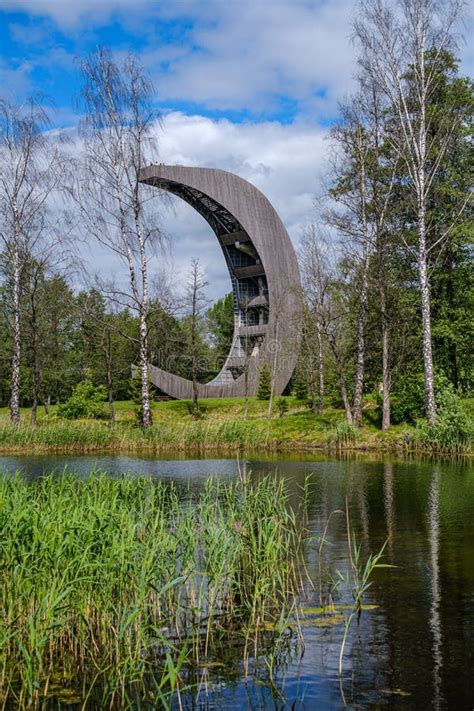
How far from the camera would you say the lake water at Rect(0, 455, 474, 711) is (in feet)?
13.9

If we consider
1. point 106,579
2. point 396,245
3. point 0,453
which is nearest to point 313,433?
point 396,245

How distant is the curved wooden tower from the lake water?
18.2 meters

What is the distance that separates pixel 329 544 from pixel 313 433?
12.4m

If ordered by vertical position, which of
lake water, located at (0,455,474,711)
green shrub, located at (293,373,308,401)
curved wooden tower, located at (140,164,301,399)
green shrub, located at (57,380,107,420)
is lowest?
lake water, located at (0,455,474,711)

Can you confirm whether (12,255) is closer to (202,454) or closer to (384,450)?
(202,454)

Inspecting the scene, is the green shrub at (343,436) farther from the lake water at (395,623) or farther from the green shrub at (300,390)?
the green shrub at (300,390)

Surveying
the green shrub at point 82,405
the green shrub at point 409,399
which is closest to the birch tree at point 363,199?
the green shrub at point 409,399

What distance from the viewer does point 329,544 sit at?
25.6 feet

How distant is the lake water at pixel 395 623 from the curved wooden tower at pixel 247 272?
59.8ft

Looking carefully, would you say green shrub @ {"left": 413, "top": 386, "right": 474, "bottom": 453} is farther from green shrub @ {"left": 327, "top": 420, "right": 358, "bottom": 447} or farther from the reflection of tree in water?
the reflection of tree in water

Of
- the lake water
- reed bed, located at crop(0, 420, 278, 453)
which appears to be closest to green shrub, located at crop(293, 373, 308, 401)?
reed bed, located at crop(0, 420, 278, 453)

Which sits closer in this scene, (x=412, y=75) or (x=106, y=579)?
(x=106, y=579)

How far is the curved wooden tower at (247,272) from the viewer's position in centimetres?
2998

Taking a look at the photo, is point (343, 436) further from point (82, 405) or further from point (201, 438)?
point (82, 405)
